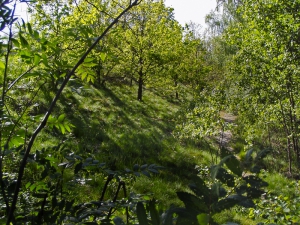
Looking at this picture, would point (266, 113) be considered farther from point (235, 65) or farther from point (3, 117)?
point (3, 117)

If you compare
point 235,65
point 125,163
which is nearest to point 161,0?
point 235,65

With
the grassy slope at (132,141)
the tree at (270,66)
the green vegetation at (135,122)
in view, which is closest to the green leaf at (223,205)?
the green vegetation at (135,122)

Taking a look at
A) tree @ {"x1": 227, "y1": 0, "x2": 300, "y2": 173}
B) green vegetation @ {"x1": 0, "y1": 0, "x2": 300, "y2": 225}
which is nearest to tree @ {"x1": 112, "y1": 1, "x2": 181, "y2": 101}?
green vegetation @ {"x1": 0, "y1": 0, "x2": 300, "y2": 225}

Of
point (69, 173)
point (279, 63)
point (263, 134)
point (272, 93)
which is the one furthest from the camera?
point (263, 134)

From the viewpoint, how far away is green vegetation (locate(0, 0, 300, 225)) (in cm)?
136

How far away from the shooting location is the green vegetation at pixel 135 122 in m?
1.36

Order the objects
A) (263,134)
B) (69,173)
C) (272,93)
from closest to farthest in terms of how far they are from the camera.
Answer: (69,173)
(272,93)
(263,134)

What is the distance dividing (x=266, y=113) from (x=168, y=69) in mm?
6698

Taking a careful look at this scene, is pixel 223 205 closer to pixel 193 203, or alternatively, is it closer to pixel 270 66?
pixel 193 203

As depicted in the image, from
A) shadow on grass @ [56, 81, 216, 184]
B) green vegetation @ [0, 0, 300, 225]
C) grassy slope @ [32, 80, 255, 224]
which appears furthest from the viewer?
shadow on grass @ [56, 81, 216, 184]

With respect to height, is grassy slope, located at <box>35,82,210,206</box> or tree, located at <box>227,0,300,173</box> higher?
tree, located at <box>227,0,300,173</box>

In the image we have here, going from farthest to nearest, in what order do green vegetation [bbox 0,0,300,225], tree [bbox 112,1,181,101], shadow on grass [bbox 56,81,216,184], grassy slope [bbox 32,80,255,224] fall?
tree [bbox 112,1,181,101], shadow on grass [bbox 56,81,216,184], grassy slope [bbox 32,80,255,224], green vegetation [bbox 0,0,300,225]

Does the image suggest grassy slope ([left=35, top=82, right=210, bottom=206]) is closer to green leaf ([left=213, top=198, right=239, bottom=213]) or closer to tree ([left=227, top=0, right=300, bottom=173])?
tree ([left=227, top=0, right=300, bottom=173])

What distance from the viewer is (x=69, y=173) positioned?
594cm
